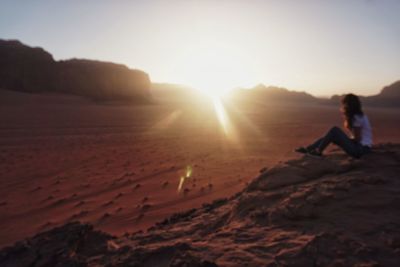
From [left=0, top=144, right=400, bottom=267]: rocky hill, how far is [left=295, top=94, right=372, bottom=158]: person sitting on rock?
12.3 inches

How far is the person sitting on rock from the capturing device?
4926 millimetres

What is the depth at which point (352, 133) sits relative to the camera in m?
5.20

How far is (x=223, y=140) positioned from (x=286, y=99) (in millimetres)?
68502

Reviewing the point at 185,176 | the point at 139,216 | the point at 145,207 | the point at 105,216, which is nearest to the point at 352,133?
the point at 139,216

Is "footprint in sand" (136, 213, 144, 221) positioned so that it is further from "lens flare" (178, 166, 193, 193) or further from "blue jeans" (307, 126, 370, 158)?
"blue jeans" (307, 126, 370, 158)

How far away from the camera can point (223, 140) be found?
1702 centimetres

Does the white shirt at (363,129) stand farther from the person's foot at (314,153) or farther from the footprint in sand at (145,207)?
the footprint in sand at (145,207)

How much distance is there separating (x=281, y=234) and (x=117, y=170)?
306 inches

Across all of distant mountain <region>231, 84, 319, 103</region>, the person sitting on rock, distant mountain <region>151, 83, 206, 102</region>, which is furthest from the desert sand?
distant mountain <region>231, 84, 319, 103</region>

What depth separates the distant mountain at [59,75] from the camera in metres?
43.5

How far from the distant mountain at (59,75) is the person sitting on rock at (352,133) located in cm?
4295

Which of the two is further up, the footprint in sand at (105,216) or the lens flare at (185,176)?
the lens flare at (185,176)

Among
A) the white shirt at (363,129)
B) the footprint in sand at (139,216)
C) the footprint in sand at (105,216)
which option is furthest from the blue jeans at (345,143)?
the footprint in sand at (105,216)

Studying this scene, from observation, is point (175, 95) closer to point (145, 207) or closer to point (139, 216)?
point (145, 207)
